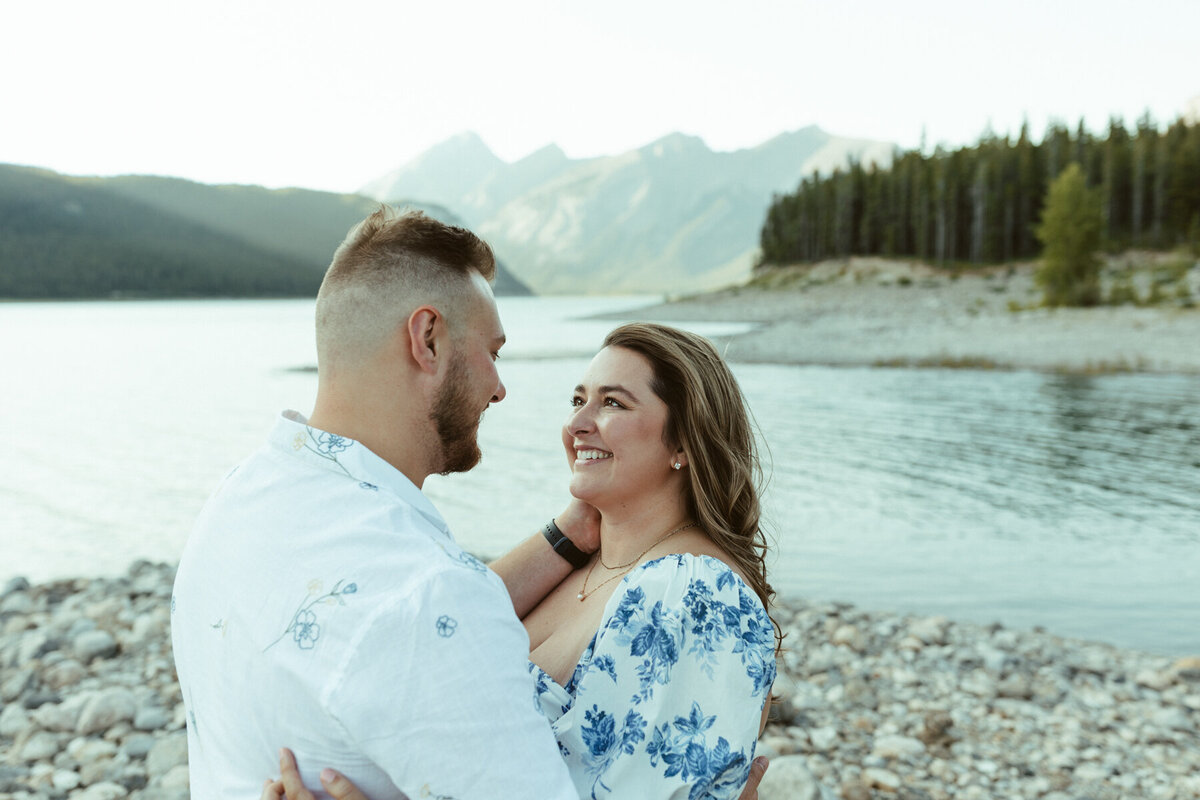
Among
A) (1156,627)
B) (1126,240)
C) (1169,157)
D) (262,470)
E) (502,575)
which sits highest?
(1169,157)

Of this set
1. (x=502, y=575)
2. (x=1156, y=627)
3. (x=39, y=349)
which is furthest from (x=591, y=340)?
(x=502, y=575)

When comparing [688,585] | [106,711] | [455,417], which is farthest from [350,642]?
[106,711]

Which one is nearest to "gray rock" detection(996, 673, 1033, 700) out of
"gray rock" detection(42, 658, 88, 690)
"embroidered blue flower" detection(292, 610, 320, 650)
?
"embroidered blue flower" detection(292, 610, 320, 650)

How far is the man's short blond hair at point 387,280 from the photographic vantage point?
204 centimetres

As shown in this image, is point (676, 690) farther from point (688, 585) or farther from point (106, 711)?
point (106, 711)

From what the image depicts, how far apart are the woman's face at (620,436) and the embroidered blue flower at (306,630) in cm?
158

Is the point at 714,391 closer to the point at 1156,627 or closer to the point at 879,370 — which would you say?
the point at 1156,627

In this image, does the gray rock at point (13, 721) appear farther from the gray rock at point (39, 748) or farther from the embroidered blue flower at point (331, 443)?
the embroidered blue flower at point (331, 443)

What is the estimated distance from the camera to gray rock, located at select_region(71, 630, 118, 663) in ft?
23.2

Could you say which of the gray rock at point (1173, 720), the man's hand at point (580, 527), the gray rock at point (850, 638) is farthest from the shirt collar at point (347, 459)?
the gray rock at point (850, 638)

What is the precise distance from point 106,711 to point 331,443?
5178 millimetres

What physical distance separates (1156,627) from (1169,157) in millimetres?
74613

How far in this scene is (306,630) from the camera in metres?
1.56

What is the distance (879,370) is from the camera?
99.1ft
